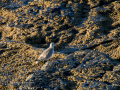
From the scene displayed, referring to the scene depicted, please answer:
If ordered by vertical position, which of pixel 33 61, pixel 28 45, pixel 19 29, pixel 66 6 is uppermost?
pixel 66 6

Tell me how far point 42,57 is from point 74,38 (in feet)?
4.10

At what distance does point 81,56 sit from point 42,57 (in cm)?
93

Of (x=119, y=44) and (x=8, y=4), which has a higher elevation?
(x=8, y=4)

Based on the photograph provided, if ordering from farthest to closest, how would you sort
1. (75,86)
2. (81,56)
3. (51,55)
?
1. (51,55)
2. (81,56)
3. (75,86)

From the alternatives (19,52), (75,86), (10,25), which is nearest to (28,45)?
(19,52)

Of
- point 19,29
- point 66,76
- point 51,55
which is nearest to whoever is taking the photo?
point 66,76

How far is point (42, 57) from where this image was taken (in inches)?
162

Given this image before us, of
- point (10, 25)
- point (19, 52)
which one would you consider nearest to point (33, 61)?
point (19, 52)

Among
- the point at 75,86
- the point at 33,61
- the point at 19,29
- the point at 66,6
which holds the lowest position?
the point at 75,86

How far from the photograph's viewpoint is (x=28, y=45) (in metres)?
4.84

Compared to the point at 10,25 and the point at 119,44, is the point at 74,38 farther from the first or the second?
the point at 10,25

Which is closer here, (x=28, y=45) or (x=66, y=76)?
(x=66, y=76)

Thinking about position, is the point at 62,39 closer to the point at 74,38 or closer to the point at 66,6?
the point at 74,38

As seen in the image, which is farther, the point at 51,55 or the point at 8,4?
the point at 8,4
